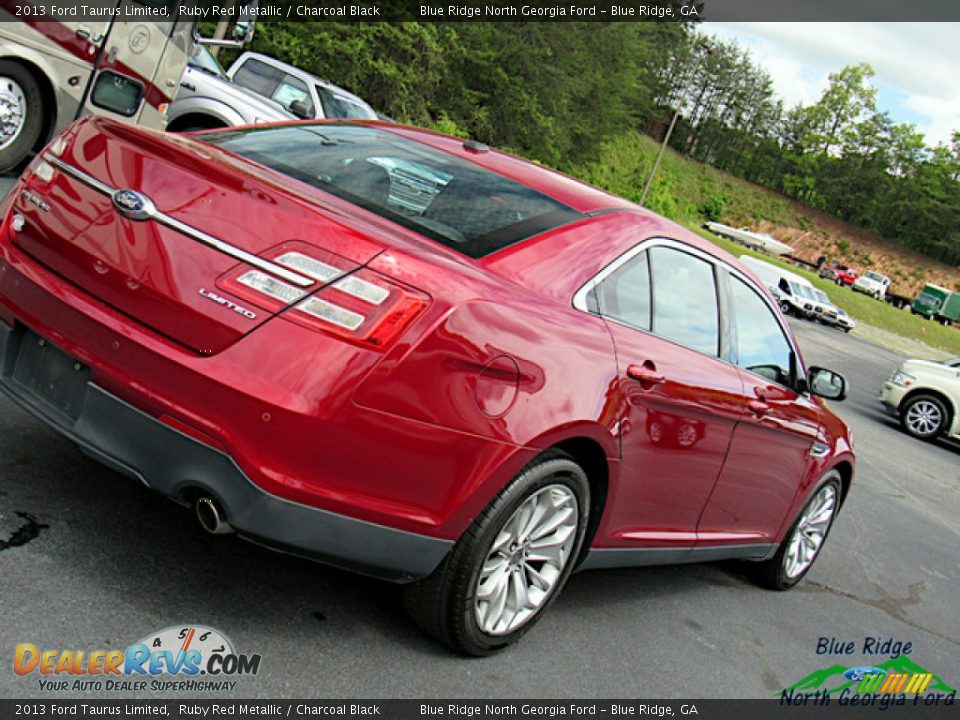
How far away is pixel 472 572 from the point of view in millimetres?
3281

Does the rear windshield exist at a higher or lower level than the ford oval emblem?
higher

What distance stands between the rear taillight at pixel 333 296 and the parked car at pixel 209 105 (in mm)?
9769

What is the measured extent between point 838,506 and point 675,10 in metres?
94.8

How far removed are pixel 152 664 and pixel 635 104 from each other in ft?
266

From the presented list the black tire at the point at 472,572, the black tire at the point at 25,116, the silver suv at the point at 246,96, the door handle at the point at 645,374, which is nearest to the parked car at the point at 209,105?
the silver suv at the point at 246,96

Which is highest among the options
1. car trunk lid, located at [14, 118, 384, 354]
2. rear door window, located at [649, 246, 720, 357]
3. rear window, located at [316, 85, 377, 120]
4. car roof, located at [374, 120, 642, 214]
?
rear window, located at [316, 85, 377, 120]

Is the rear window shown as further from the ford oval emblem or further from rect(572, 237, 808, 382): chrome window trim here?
Result: the ford oval emblem

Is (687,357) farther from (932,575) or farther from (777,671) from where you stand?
(932,575)

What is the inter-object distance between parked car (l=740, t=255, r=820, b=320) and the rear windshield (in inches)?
1521

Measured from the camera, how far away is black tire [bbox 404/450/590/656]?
3.25m

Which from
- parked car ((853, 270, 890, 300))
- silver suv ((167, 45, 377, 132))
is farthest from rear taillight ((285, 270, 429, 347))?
parked car ((853, 270, 890, 300))

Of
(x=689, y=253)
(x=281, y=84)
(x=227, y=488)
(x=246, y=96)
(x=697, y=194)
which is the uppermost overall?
(x=697, y=194)

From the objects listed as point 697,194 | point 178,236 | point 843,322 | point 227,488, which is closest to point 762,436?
point 227,488

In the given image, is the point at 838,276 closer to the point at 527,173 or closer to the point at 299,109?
the point at 299,109
